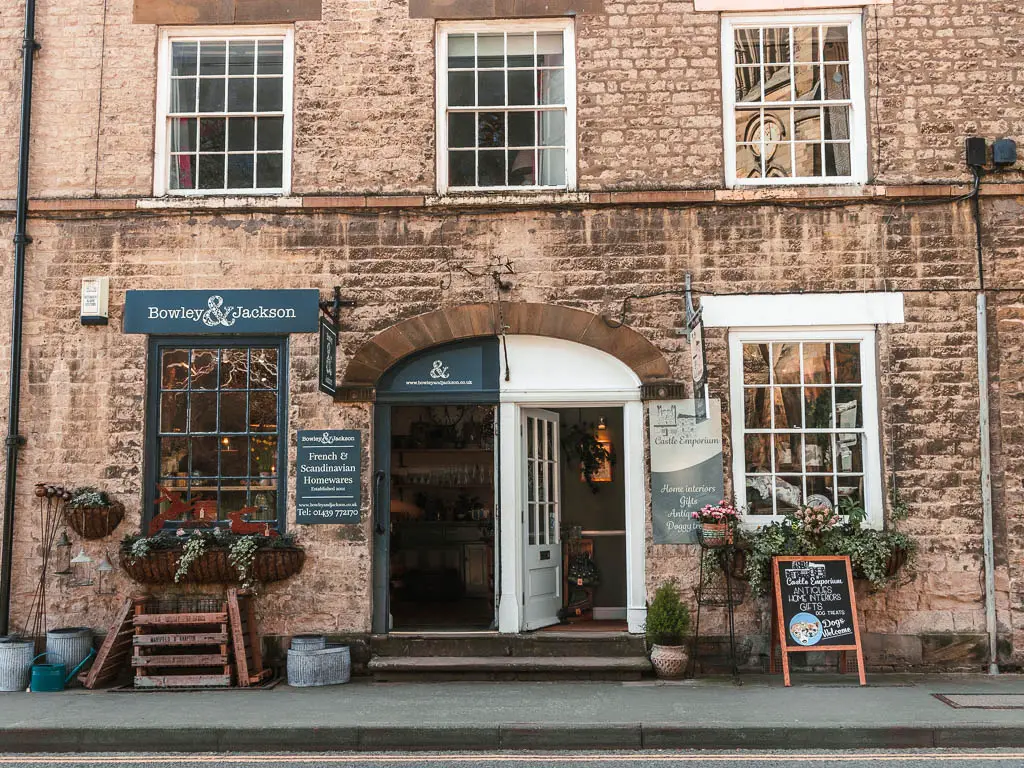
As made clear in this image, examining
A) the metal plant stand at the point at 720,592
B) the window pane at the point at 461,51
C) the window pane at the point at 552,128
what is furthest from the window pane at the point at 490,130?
the metal plant stand at the point at 720,592

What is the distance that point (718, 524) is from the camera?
9.01 m

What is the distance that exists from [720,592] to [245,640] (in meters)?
4.34

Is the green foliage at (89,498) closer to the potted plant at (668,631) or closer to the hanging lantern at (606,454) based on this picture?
the potted plant at (668,631)

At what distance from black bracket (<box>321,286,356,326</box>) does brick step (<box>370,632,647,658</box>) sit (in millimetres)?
3025

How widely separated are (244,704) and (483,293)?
418 centimetres

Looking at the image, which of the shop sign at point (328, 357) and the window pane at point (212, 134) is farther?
the window pane at point (212, 134)

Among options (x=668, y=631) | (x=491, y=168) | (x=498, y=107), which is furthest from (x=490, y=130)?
(x=668, y=631)

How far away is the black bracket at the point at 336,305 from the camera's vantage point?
950cm

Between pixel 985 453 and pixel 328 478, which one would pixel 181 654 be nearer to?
pixel 328 478

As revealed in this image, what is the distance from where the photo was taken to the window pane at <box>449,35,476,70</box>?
10.1m

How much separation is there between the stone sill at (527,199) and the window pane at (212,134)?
639 millimetres

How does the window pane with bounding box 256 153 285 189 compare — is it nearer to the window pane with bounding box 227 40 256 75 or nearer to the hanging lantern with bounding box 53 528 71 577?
the window pane with bounding box 227 40 256 75

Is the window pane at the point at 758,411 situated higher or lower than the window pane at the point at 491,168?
lower

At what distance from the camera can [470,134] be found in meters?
10.0
